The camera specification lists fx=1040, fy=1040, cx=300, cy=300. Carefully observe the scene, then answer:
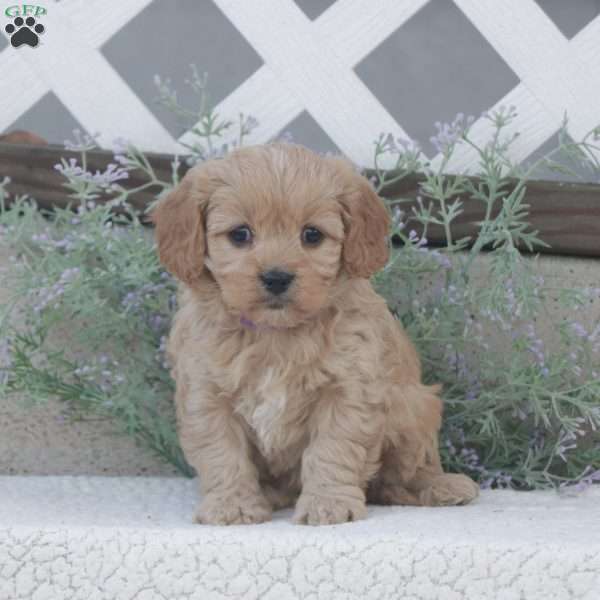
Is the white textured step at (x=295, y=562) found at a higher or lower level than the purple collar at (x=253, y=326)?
lower

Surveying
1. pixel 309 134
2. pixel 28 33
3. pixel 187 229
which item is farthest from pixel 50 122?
pixel 187 229

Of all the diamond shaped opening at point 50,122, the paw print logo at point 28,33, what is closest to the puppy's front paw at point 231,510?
the diamond shaped opening at point 50,122

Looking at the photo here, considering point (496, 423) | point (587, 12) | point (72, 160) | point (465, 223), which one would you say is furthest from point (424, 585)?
point (587, 12)

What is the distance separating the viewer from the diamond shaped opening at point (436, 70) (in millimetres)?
4523

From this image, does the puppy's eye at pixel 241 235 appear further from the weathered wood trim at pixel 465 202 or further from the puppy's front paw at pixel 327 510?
the weathered wood trim at pixel 465 202

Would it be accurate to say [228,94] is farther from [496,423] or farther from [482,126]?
[496,423]

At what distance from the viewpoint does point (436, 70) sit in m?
4.61

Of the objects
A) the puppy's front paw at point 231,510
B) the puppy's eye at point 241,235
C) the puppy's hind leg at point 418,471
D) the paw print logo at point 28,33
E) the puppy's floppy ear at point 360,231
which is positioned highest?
the paw print logo at point 28,33

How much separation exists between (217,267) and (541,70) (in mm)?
1906

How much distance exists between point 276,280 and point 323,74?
1667mm

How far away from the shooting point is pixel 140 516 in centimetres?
280

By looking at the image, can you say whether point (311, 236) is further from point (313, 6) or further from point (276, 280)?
point (313, 6)

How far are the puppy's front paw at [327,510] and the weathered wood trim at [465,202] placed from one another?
4.14 feet

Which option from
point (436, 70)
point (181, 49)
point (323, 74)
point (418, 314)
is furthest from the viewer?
point (436, 70)
